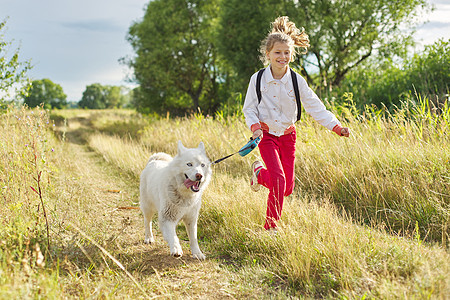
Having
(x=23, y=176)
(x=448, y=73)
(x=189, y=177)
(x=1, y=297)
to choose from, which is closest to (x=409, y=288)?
(x=189, y=177)

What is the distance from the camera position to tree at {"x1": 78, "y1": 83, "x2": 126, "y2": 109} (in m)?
104

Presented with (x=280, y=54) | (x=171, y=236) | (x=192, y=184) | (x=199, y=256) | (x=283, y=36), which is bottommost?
(x=199, y=256)

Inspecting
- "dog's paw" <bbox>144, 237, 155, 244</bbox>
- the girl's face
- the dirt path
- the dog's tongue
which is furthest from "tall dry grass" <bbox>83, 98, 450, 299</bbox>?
the girl's face

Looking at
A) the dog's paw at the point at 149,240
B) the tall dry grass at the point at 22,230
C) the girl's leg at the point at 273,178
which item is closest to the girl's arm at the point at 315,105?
the girl's leg at the point at 273,178

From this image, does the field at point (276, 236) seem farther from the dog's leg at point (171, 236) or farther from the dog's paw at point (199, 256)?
the dog's leg at point (171, 236)

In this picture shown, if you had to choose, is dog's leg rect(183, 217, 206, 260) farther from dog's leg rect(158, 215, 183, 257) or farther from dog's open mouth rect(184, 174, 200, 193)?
dog's open mouth rect(184, 174, 200, 193)

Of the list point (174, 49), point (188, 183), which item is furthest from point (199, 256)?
point (174, 49)

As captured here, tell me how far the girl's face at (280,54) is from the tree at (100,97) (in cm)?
10726

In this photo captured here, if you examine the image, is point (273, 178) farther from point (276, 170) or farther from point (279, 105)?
point (279, 105)

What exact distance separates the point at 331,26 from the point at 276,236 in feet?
57.6

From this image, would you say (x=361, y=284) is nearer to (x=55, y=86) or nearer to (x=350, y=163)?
(x=350, y=163)

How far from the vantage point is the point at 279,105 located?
3717 millimetres

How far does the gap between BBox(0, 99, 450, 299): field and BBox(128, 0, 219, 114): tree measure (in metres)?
18.0

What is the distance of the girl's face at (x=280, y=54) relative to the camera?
3.55 m
